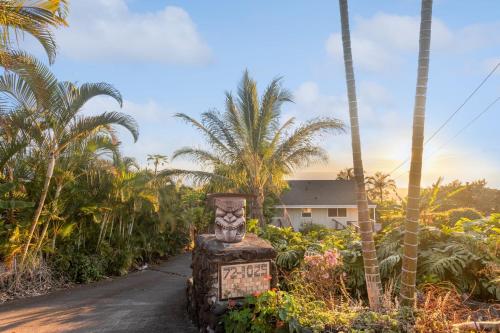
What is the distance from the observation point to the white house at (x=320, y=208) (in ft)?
93.2

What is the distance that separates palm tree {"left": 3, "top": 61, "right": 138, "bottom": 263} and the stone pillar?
230 inches

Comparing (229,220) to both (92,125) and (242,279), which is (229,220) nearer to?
(242,279)

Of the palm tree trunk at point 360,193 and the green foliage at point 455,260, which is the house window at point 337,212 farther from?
the palm tree trunk at point 360,193

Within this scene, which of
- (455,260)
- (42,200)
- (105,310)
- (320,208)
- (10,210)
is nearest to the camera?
(455,260)

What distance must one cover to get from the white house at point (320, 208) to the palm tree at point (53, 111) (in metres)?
19.0

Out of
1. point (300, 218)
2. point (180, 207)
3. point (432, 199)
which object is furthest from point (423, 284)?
point (300, 218)

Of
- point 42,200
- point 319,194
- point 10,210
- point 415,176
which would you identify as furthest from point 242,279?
point 319,194

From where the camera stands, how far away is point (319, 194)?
2989 cm

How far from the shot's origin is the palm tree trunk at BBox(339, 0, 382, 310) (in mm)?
5738

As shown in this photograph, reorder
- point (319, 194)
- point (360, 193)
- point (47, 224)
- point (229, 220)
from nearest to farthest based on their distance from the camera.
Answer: point (360, 193), point (229, 220), point (47, 224), point (319, 194)

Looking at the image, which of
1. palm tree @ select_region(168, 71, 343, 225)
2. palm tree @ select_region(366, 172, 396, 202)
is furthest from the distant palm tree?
palm tree @ select_region(168, 71, 343, 225)

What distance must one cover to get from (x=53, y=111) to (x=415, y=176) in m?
8.91

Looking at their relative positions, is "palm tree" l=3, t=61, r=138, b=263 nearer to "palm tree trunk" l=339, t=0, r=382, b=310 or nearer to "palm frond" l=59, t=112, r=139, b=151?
"palm frond" l=59, t=112, r=139, b=151

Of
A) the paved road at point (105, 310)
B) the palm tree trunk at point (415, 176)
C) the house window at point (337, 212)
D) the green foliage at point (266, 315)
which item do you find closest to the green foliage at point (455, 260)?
the palm tree trunk at point (415, 176)
